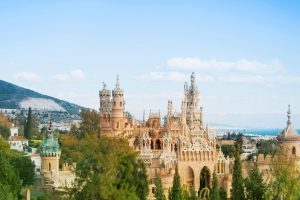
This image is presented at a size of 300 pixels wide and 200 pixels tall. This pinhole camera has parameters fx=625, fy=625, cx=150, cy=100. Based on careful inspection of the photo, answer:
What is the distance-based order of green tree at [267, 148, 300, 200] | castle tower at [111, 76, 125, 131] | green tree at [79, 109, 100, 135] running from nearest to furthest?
1. green tree at [267, 148, 300, 200]
2. castle tower at [111, 76, 125, 131]
3. green tree at [79, 109, 100, 135]

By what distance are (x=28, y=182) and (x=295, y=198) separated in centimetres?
2242

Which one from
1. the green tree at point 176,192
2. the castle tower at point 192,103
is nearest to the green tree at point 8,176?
A: the green tree at point 176,192

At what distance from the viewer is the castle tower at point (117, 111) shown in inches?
2611

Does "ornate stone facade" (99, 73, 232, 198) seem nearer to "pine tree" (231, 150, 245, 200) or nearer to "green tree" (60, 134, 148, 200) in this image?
"pine tree" (231, 150, 245, 200)

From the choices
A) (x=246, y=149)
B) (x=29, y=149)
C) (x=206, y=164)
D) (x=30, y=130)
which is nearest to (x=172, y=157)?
(x=206, y=164)

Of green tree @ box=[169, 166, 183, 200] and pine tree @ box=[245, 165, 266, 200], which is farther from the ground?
pine tree @ box=[245, 165, 266, 200]

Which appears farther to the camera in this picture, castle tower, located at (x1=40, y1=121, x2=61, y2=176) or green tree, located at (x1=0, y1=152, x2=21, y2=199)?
castle tower, located at (x1=40, y1=121, x2=61, y2=176)

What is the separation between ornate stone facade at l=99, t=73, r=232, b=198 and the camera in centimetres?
6141

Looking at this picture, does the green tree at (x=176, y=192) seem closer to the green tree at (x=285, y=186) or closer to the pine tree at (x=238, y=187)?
the pine tree at (x=238, y=187)

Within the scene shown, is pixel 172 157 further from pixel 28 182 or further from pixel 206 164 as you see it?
pixel 28 182

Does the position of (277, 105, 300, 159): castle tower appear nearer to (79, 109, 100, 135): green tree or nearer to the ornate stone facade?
the ornate stone facade

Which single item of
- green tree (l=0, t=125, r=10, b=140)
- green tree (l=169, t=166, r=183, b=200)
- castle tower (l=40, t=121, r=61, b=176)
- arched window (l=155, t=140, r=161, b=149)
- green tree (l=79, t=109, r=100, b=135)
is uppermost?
green tree (l=79, t=109, r=100, b=135)

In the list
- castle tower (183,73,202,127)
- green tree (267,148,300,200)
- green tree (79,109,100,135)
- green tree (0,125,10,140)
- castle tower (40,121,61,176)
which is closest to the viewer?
green tree (267,148,300,200)

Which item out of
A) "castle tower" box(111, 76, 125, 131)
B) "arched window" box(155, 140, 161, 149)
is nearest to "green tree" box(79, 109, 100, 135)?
"castle tower" box(111, 76, 125, 131)
